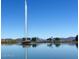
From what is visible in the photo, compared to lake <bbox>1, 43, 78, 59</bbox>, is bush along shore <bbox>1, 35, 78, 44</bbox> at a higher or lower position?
higher

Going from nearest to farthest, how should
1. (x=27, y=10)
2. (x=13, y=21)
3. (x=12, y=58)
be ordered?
1. (x=12, y=58)
2. (x=27, y=10)
3. (x=13, y=21)

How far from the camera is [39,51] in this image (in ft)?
6.18

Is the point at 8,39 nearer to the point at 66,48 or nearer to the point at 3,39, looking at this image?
the point at 3,39

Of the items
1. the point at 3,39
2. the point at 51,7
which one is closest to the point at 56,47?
the point at 51,7

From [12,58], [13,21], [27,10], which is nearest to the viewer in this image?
[12,58]

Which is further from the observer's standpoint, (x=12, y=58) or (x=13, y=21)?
(x=13, y=21)

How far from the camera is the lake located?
69.6 inches

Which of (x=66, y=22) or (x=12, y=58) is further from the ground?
(x=66, y=22)

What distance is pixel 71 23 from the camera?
193 cm

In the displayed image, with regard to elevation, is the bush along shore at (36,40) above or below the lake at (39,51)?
above

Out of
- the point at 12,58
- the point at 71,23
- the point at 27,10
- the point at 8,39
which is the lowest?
the point at 12,58

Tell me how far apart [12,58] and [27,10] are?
496 mm

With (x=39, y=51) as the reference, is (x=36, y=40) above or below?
above

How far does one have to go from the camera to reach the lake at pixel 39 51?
5.80 feet
